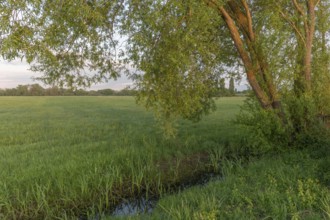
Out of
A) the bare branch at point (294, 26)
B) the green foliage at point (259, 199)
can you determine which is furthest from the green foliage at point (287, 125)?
the bare branch at point (294, 26)

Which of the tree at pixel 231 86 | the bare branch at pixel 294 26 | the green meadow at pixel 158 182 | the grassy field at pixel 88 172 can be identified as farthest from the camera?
the tree at pixel 231 86

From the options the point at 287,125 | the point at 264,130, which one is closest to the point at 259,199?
the point at 264,130

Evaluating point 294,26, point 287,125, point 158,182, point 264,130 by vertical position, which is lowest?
point 158,182

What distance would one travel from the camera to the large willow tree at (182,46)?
279 inches

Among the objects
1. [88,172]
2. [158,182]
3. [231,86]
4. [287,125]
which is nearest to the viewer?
[88,172]

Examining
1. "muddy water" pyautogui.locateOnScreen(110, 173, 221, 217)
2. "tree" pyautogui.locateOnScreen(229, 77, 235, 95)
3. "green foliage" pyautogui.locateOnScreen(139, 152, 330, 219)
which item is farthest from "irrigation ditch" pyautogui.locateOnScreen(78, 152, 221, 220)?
"tree" pyautogui.locateOnScreen(229, 77, 235, 95)

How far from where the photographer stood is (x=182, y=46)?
8.12 m

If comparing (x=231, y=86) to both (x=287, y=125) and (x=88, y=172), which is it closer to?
(x=287, y=125)

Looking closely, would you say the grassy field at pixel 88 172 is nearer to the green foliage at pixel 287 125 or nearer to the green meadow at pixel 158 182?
the green meadow at pixel 158 182

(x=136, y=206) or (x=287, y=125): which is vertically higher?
(x=287, y=125)

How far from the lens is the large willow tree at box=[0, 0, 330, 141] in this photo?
7094 mm

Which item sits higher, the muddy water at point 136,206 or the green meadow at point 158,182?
the green meadow at point 158,182

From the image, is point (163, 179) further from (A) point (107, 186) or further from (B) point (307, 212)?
(B) point (307, 212)

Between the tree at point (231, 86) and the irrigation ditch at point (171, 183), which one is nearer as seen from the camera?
the irrigation ditch at point (171, 183)
